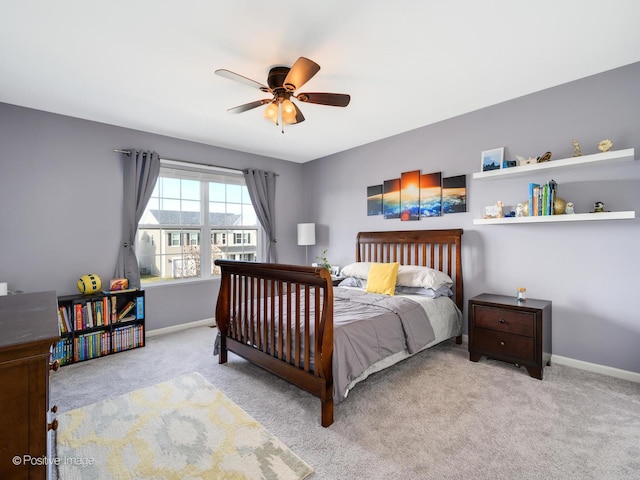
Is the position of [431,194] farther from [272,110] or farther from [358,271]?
[272,110]

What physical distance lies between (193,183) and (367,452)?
389 cm

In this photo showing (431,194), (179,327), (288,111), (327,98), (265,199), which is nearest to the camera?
(327,98)

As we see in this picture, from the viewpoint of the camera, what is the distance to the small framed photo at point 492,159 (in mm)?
3270

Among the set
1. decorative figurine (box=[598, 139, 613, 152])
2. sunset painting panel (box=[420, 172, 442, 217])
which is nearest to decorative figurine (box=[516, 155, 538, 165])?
decorative figurine (box=[598, 139, 613, 152])

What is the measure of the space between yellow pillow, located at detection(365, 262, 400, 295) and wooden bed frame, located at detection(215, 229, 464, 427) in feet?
1.71

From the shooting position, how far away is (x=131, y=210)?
375 centimetres

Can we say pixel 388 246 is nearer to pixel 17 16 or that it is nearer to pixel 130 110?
pixel 130 110

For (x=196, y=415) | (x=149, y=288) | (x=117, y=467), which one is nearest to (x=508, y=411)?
(x=196, y=415)

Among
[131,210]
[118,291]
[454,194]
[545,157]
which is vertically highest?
[545,157]

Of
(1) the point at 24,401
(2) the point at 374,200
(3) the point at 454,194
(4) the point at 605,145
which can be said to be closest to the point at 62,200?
(1) the point at 24,401

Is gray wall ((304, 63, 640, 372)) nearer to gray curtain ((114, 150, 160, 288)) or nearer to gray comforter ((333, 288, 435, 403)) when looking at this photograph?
gray comforter ((333, 288, 435, 403))

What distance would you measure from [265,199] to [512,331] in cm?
Answer: 373

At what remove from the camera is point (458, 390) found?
2520 millimetres

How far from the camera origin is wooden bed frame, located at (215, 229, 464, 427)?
2.09 metres
